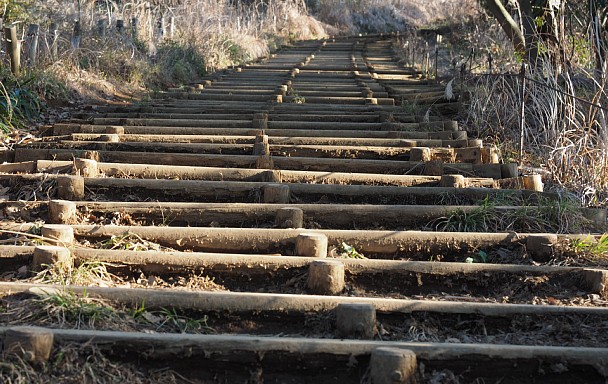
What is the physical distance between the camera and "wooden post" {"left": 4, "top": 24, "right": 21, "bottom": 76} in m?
7.68

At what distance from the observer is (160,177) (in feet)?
16.8

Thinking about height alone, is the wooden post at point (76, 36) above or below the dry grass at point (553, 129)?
above

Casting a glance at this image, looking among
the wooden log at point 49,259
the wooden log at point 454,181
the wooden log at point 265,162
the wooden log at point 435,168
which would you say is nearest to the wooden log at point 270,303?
the wooden log at point 49,259

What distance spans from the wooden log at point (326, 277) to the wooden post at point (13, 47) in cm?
566

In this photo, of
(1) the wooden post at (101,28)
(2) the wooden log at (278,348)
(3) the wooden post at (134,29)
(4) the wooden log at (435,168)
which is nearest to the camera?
(2) the wooden log at (278,348)

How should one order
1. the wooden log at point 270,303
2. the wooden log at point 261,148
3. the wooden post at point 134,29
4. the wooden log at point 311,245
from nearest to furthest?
the wooden log at point 270,303 → the wooden log at point 311,245 → the wooden log at point 261,148 → the wooden post at point 134,29

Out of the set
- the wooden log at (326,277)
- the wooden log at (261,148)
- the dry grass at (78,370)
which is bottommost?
the dry grass at (78,370)

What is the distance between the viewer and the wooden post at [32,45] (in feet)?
27.9

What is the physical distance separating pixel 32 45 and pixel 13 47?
0.85m

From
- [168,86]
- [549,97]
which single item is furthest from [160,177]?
[168,86]

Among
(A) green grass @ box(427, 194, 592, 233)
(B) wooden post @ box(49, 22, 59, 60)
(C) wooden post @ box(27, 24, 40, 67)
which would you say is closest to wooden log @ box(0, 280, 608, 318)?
(A) green grass @ box(427, 194, 592, 233)

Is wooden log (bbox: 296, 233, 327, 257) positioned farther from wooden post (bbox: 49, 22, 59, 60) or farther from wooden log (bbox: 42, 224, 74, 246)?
wooden post (bbox: 49, 22, 59, 60)

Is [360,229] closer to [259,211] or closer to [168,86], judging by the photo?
[259,211]

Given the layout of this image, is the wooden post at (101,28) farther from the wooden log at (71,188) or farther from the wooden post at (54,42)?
the wooden log at (71,188)
